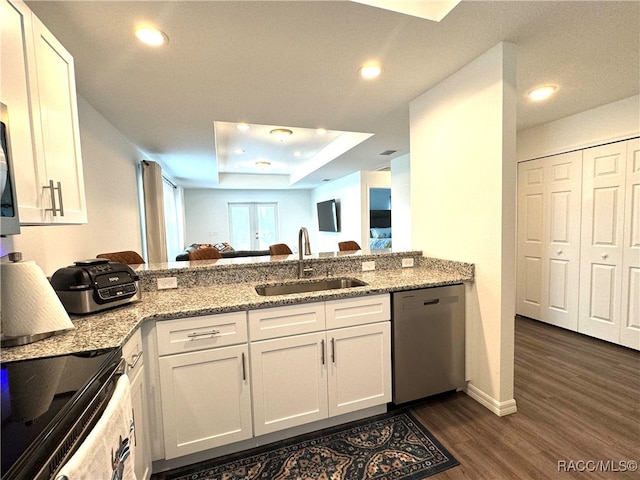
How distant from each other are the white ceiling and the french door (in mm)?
5587

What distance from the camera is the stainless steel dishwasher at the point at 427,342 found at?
193cm

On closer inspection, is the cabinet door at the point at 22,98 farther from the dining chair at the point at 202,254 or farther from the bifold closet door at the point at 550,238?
the bifold closet door at the point at 550,238

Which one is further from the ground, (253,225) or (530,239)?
(253,225)

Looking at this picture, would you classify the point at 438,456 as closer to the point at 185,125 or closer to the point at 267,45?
the point at 267,45

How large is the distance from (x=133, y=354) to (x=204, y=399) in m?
0.46

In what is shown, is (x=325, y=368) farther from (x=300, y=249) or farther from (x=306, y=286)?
(x=300, y=249)

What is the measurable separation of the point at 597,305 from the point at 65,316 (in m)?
4.23

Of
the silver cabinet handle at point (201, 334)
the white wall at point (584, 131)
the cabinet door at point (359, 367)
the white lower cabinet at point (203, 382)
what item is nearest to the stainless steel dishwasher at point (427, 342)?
the cabinet door at point (359, 367)

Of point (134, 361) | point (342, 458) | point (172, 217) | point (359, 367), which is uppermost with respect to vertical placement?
point (172, 217)

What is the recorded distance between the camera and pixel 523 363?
256 centimetres

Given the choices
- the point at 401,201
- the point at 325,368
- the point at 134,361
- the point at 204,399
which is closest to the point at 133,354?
the point at 134,361

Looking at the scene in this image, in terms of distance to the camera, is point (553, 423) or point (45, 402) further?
point (553, 423)

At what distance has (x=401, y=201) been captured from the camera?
4.90 m

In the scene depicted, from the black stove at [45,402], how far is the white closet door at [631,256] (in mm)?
3968
